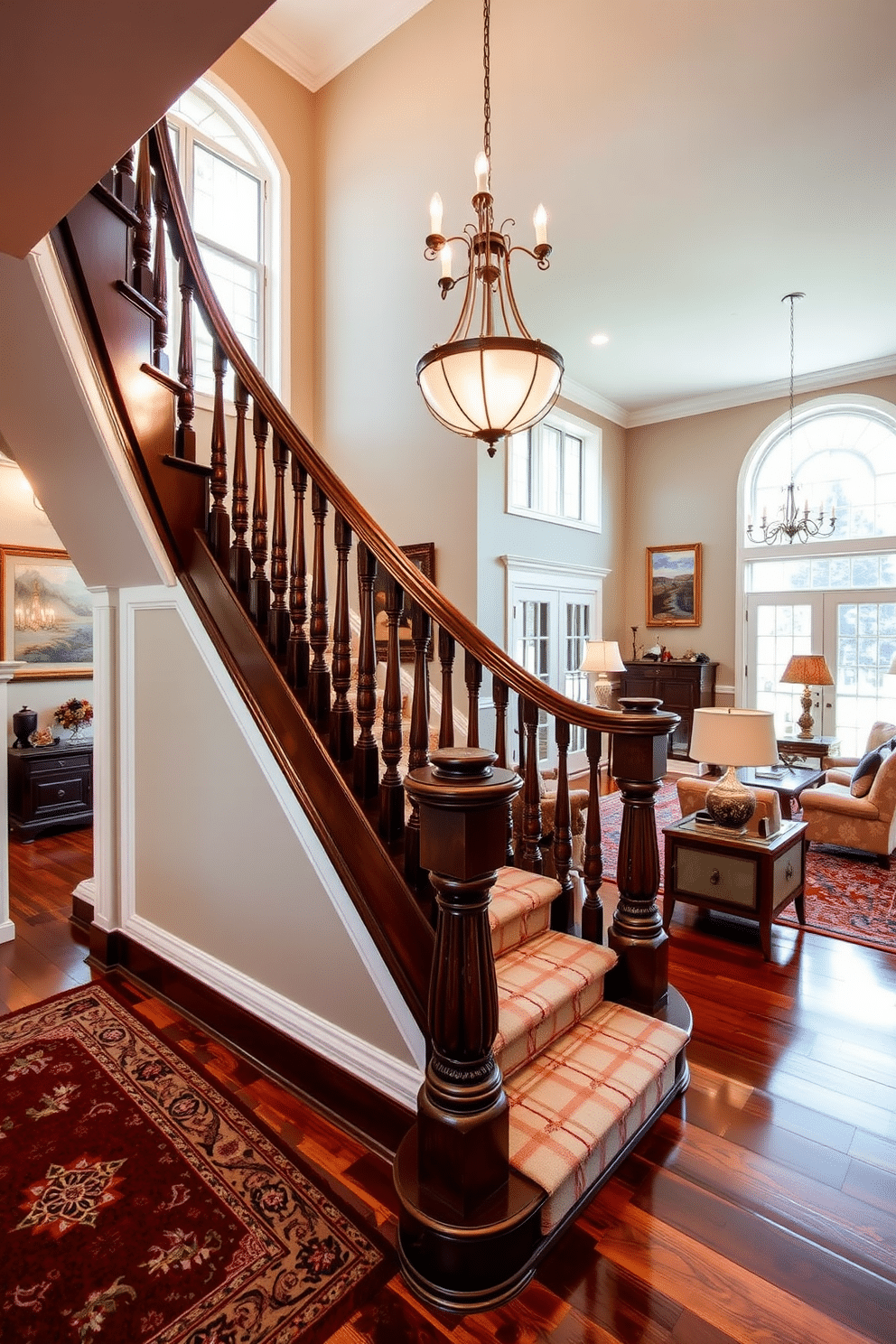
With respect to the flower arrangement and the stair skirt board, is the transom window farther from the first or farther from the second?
the stair skirt board

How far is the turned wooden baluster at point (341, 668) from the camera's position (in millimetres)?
2031

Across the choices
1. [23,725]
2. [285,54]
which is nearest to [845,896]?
[23,725]

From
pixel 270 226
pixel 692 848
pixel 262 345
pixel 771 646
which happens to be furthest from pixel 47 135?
pixel 771 646

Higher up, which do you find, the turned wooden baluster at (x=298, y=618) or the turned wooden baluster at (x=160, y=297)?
the turned wooden baluster at (x=160, y=297)

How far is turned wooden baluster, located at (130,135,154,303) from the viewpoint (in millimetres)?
2285

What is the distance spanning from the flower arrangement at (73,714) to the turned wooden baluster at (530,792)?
4349 millimetres

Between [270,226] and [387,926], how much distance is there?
6.38 m

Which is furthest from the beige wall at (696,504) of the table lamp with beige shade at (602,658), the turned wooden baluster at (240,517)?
the turned wooden baluster at (240,517)

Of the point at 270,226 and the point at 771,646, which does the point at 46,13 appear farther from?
the point at 771,646

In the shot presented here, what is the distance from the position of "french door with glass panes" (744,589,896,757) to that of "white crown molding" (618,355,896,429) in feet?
7.16

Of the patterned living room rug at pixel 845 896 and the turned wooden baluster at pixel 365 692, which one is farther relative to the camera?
the patterned living room rug at pixel 845 896

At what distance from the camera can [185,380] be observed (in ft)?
8.21

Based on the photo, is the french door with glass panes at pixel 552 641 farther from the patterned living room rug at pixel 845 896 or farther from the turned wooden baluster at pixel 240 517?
the turned wooden baluster at pixel 240 517

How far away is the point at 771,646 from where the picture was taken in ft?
24.2
